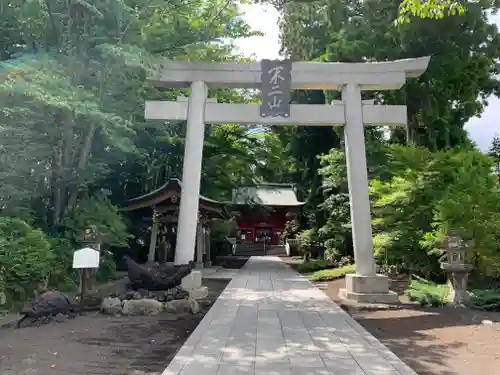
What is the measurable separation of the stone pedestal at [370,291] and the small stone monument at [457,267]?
1342 mm

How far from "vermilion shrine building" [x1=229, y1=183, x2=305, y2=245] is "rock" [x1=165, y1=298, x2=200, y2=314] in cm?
2019

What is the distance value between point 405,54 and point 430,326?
10070 millimetres

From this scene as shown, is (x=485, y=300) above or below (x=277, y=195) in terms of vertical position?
below

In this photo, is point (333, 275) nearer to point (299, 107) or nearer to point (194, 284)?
point (194, 284)

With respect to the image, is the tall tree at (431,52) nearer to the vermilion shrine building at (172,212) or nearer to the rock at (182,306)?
the vermilion shrine building at (172,212)

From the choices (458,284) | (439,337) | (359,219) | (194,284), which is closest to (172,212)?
(194,284)

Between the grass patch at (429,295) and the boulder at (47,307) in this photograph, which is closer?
the boulder at (47,307)

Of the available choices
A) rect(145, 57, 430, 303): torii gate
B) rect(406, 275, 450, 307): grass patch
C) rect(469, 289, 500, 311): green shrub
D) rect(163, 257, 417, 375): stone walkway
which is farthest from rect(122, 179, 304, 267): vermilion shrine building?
rect(469, 289, 500, 311): green shrub

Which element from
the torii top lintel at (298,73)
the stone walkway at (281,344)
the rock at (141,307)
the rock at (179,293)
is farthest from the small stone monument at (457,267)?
the rock at (141,307)

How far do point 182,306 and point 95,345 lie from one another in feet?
10.1

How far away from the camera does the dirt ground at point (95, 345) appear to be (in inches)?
208

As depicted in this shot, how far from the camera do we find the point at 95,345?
6410mm

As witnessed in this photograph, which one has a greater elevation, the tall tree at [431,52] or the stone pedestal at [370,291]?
the tall tree at [431,52]

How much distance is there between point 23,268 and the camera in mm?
8758
